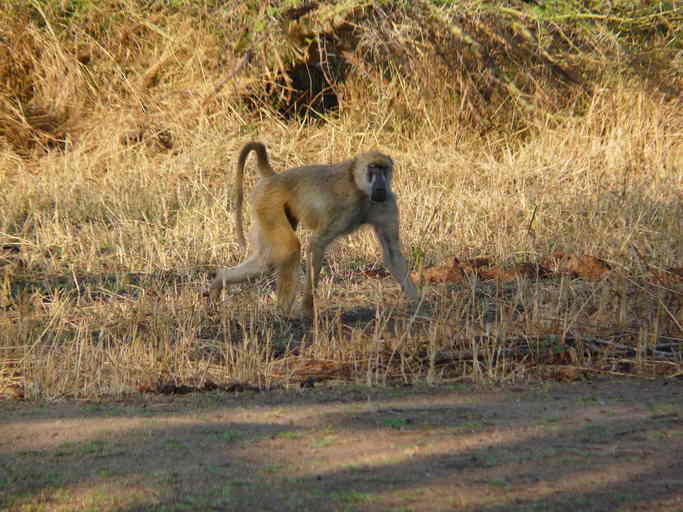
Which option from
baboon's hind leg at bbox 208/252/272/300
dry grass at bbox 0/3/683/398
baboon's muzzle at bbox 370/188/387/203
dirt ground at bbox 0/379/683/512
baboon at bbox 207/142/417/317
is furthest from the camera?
baboon's hind leg at bbox 208/252/272/300

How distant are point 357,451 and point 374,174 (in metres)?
3.59

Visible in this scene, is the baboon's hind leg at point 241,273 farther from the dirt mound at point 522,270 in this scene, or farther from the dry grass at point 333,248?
the dirt mound at point 522,270

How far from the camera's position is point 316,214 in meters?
7.02

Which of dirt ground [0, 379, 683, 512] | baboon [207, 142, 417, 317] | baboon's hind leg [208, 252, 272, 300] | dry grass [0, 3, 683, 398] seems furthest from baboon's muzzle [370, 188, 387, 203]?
dirt ground [0, 379, 683, 512]

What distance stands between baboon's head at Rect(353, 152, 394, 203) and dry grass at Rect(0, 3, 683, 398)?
2.45 ft

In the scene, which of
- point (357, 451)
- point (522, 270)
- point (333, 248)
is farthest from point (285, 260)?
point (357, 451)

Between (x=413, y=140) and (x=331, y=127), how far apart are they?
1.22 m

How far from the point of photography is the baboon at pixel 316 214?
6887mm

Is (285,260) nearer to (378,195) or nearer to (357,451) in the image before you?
(378,195)

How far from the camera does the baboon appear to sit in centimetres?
689

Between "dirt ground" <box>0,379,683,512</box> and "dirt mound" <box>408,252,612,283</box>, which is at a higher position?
"dirt mound" <box>408,252,612,283</box>

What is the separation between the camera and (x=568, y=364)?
496 centimetres

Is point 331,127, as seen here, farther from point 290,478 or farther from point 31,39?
point 290,478

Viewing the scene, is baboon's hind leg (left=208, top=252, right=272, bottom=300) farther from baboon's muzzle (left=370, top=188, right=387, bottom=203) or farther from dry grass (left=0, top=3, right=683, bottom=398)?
baboon's muzzle (left=370, top=188, right=387, bottom=203)
